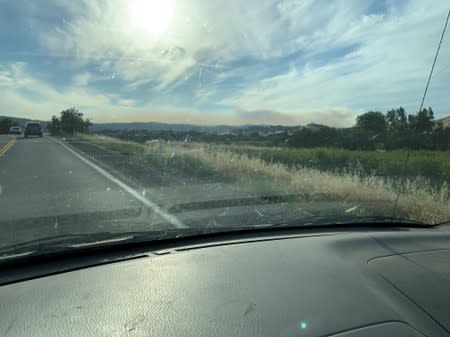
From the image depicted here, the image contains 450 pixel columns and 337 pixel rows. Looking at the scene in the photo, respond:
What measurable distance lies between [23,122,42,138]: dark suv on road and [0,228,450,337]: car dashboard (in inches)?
1895

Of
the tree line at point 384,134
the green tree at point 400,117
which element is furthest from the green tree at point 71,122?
the green tree at point 400,117

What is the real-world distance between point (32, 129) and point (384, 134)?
4312cm

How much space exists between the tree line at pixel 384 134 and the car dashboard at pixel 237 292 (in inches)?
97.4

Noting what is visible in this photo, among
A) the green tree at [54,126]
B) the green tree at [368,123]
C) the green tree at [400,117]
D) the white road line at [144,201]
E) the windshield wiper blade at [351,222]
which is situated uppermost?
the green tree at [400,117]

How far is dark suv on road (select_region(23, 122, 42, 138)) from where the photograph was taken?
47.1 meters

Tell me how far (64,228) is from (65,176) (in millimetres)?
7541

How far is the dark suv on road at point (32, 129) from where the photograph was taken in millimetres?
47134

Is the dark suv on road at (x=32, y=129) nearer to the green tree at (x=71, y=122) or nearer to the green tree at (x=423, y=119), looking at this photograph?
the green tree at (x=71, y=122)

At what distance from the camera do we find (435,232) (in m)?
4.06

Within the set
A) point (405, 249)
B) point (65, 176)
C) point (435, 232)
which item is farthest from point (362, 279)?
point (65, 176)

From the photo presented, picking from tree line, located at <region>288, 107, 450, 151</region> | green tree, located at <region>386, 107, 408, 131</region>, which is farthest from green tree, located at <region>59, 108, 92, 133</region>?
green tree, located at <region>386, 107, 408, 131</region>

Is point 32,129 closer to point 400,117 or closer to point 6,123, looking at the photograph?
point 6,123

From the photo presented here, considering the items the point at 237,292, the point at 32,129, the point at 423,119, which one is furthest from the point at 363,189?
the point at 32,129

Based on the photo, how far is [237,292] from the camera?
2.54m
